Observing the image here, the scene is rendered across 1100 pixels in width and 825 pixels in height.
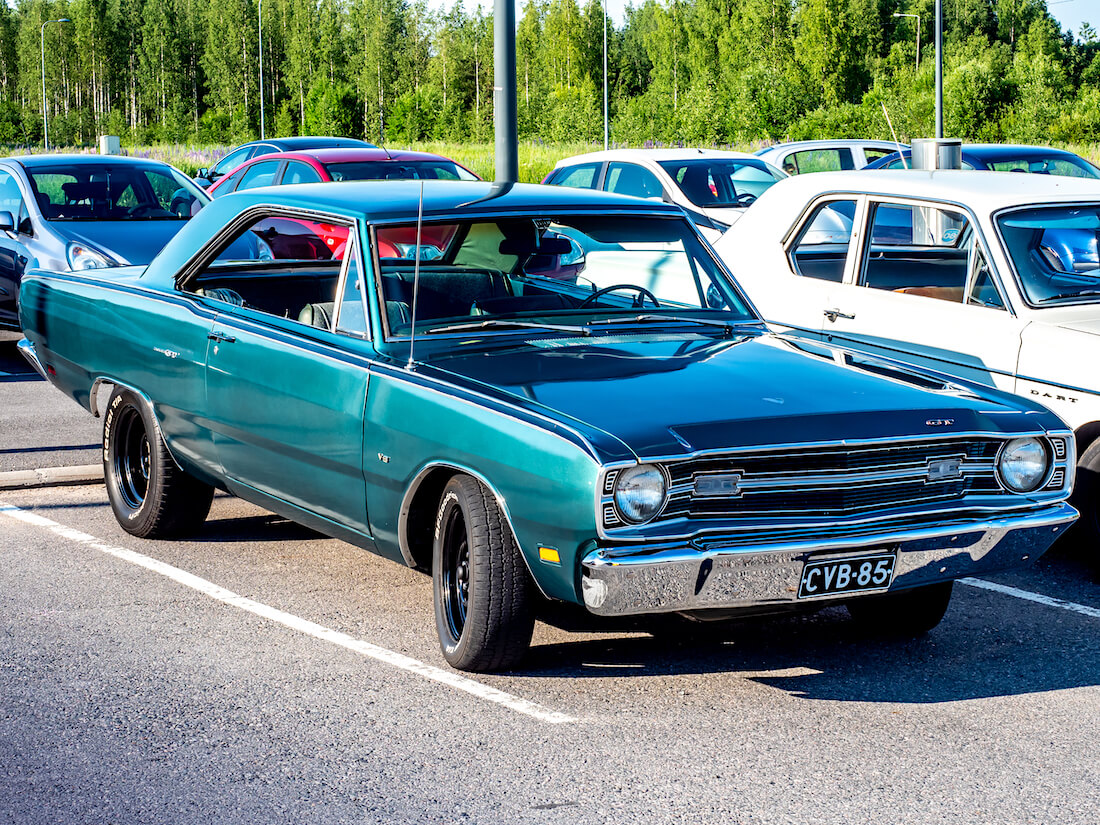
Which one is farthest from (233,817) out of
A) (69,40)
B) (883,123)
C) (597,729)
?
(69,40)

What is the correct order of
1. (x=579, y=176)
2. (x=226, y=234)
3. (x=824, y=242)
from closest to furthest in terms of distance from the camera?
(x=226, y=234)
(x=824, y=242)
(x=579, y=176)

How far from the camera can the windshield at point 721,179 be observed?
1509cm

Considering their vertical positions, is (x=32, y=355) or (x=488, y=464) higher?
(x=32, y=355)

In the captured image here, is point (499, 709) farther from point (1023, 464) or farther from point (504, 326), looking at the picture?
point (1023, 464)

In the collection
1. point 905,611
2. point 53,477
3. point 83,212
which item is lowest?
point 905,611

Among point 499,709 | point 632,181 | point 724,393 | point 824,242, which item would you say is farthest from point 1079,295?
point 632,181

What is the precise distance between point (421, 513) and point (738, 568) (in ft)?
4.17

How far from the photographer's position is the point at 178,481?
22.0 ft

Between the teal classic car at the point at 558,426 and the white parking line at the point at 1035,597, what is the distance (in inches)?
32.1

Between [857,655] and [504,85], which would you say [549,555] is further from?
[504,85]

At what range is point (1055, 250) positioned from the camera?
7184 millimetres

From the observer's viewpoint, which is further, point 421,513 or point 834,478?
point 421,513

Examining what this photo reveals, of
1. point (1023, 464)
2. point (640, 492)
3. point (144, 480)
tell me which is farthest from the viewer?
point (144, 480)

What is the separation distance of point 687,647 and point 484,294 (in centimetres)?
154
